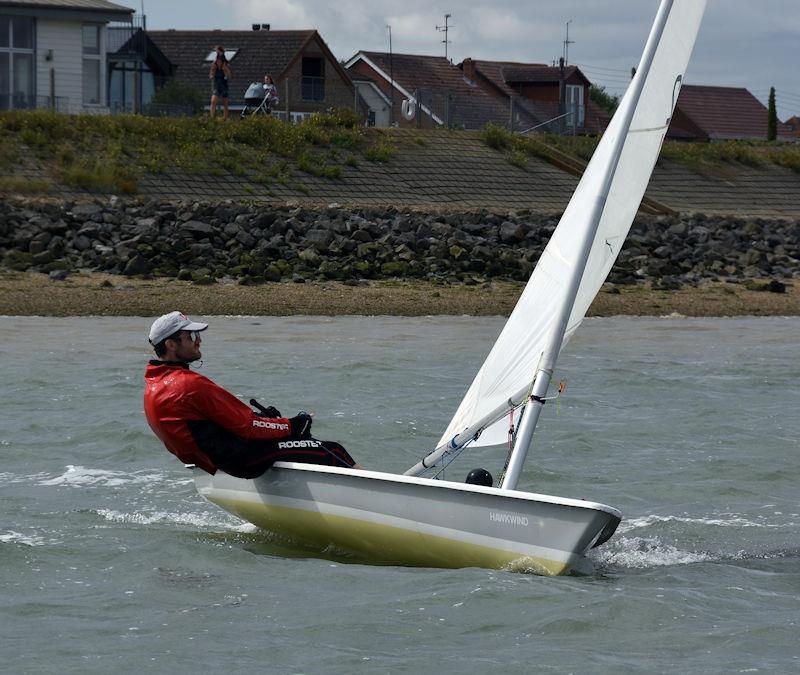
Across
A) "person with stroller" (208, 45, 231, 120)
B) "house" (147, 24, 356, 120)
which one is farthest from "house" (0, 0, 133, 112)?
"house" (147, 24, 356, 120)

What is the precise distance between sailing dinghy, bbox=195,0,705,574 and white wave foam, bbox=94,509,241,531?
49cm

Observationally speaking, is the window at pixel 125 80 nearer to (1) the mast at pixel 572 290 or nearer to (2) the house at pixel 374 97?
(2) the house at pixel 374 97

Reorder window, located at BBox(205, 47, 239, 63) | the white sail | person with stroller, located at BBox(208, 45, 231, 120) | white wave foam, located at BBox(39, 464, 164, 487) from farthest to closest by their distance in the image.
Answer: window, located at BBox(205, 47, 239, 63)
person with stroller, located at BBox(208, 45, 231, 120)
white wave foam, located at BBox(39, 464, 164, 487)
the white sail

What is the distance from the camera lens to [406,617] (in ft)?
21.5

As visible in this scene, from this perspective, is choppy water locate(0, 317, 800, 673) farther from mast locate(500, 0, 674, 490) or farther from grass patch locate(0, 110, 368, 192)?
grass patch locate(0, 110, 368, 192)

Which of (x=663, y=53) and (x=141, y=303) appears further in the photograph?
(x=141, y=303)

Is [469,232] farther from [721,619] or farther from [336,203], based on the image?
[721,619]

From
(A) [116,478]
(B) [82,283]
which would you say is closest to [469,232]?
(B) [82,283]

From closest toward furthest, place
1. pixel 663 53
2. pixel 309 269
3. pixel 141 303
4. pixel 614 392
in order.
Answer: pixel 663 53, pixel 614 392, pixel 141 303, pixel 309 269

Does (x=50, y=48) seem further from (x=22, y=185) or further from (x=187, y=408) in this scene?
(x=187, y=408)

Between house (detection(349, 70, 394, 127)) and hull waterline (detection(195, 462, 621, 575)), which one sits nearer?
hull waterline (detection(195, 462, 621, 575))

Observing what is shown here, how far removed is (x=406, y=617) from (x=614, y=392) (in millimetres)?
7750

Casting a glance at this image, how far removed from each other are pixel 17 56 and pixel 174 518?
24.7 meters

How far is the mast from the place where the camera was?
7238 millimetres
